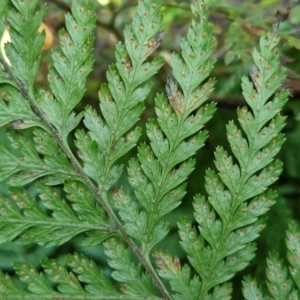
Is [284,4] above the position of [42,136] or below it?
above

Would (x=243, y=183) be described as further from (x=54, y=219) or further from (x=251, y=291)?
(x=54, y=219)

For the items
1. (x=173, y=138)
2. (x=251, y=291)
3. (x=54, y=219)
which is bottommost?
(x=251, y=291)

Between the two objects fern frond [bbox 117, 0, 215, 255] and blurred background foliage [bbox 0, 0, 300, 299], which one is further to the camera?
blurred background foliage [bbox 0, 0, 300, 299]

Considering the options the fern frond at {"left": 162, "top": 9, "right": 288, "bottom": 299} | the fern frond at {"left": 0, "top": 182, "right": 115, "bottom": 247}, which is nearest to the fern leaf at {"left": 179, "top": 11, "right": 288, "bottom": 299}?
the fern frond at {"left": 162, "top": 9, "right": 288, "bottom": 299}

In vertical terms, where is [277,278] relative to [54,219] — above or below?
below

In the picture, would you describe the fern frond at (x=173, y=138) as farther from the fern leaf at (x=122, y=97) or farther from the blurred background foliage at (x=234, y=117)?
the blurred background foliage at (x=234, y=117)

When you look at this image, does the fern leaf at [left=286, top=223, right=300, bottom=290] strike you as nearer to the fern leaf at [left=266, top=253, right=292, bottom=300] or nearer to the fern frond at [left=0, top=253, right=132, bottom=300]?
the fern leaf at [left=266, top=253, right=292, bottom=300]

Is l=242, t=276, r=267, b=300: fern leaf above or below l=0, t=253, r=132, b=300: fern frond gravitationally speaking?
below

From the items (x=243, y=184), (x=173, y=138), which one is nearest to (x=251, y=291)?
(x=243, y=184)

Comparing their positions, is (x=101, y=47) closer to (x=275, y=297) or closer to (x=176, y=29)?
(x=176, y=29)

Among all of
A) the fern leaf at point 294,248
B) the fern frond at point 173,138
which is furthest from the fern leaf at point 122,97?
the fern leaf at point 294,248

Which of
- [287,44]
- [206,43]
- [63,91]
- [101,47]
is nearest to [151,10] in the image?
[206,43]
